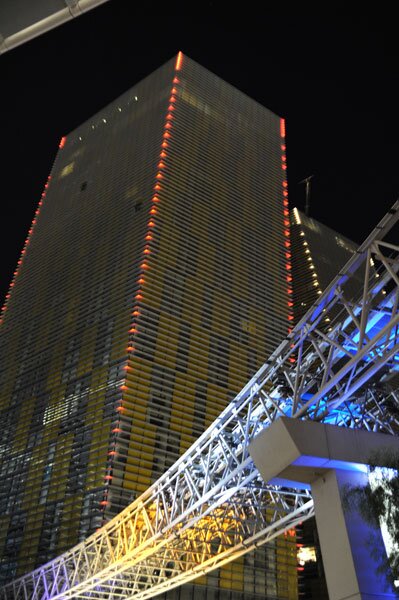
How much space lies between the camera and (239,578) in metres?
47.5

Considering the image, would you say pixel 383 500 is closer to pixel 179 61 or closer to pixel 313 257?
pixel 179 61

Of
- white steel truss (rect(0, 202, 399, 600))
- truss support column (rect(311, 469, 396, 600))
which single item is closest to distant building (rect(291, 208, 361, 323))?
white steel truss (rect(0, 202, 399, 600))

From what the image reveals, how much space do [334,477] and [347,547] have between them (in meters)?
1.92

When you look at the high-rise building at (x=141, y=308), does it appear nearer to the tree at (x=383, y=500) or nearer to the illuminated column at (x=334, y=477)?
the illuminated column at (x=334, y=477)

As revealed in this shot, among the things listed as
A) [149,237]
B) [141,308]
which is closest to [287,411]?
[141,308]

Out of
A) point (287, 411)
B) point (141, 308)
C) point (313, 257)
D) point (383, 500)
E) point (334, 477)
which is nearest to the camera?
point (383, 500)

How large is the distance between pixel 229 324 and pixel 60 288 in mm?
22089

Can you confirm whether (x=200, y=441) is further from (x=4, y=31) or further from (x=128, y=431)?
(x=128, y=431)

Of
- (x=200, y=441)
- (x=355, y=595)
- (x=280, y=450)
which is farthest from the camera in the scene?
(x=200, y=441)

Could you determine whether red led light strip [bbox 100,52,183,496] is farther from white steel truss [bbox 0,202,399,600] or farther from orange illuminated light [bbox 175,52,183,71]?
white steel truss [bbox 0,202,399,600]

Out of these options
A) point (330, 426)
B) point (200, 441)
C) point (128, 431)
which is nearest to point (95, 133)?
point (128, 431)

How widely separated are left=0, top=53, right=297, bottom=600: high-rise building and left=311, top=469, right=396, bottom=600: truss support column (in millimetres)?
30481

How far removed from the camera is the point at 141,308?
55688mm

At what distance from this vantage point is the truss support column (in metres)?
14.1
